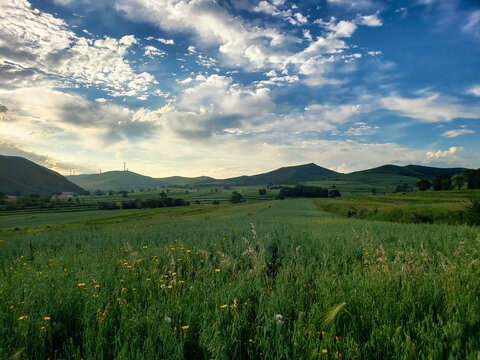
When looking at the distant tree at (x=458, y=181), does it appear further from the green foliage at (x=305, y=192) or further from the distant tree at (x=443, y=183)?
the green foliage at (x=305, y=192)

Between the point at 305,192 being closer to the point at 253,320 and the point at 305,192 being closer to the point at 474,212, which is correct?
the point at 474,212

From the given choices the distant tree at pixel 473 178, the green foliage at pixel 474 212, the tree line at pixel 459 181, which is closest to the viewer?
the green foliage at pixel 474 212

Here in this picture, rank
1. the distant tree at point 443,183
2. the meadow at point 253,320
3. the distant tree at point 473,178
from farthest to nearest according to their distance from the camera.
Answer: the distant tree at point 443,183, the distant tree at point 473,178, the meadow at point 253,320

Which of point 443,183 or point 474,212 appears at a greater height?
point 443,183

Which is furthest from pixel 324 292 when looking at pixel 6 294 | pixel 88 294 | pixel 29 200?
pixel 29 200

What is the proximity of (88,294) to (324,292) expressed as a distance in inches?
149

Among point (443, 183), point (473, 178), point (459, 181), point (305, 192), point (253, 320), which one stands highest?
point (473, 178)

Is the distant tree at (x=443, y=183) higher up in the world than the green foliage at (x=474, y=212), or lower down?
higher up

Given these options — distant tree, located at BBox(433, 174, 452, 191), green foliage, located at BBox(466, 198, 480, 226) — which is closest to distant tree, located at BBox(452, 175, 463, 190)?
distant tree, located at BBox(433, 174, 452, 191)

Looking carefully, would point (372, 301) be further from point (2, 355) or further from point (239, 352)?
point (2, 355)

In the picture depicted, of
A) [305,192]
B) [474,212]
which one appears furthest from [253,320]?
[305,192]

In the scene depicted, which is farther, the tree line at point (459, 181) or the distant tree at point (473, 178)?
the tree line at point (459, 181)

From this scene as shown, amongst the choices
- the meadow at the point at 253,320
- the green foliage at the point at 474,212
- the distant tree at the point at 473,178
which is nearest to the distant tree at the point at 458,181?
the distant tree at the point at 473,178

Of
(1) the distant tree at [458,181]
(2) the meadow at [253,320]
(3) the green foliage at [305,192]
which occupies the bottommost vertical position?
(3) the green foliage at [305,192]
